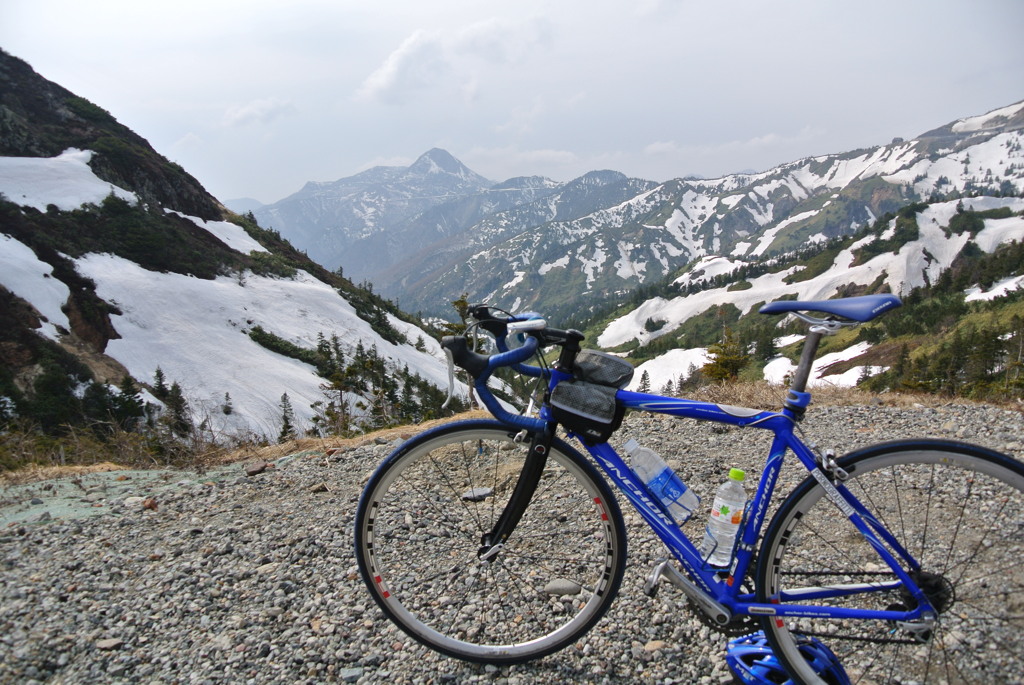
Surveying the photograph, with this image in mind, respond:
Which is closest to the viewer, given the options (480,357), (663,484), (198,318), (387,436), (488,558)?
(663,484)

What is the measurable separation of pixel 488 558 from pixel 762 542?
61.1 inches

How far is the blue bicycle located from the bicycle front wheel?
0.01 metres

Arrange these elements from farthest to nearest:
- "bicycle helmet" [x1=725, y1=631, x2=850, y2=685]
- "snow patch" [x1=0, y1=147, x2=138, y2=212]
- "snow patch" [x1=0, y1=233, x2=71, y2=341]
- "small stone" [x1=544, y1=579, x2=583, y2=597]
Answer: "snow patch" [x1=0, y1=147, x2=138, y2=212] → "snow patch" [x1=0, y1=233, x2=71, y2=341] → "small stone" [x1=544, y1=579, x2=583, y2=597] → "bicycle helmet" [x1=725, y1=631, x2=850, y2=685]

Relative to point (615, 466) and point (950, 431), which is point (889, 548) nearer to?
point (615, 466)

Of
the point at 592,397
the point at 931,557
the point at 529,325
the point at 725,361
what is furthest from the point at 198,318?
the point at 931,557

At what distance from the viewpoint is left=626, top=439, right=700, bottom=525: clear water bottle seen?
2.94 metres

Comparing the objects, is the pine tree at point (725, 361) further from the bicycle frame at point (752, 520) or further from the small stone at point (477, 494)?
the bicycle frame at point (752, 520)

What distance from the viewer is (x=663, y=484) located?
2.95m

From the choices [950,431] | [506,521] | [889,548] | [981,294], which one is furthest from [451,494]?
[981,294]

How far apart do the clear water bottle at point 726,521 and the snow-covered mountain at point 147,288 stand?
29276 millimetres

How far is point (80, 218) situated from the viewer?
5366cm

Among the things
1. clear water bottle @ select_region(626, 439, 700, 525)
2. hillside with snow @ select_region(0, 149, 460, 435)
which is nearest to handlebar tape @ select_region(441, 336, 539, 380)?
clear water bottle @ select_region(626, 439, 700, 525)

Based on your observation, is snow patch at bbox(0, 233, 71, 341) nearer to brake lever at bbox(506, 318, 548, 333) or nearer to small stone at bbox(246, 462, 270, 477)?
small stone at bbox(246, 462, 270, 477)

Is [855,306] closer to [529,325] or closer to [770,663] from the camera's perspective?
[529,325]
